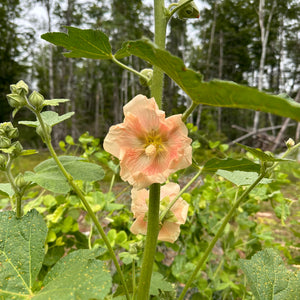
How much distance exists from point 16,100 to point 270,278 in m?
0.55

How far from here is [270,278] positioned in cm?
48

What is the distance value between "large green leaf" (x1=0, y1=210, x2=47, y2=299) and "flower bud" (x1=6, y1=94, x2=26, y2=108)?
0.19 meters

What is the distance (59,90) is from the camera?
949 centimetres

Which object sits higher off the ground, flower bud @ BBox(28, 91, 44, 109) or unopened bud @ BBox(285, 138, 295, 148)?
flower bud @ BBox(28, 91, 44, 109)

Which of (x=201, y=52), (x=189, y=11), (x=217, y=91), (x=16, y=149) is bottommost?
(x=16, y=149)

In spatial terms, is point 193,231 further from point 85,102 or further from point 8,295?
point 85,102

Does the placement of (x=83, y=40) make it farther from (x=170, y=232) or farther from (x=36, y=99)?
(x=170, y=232)

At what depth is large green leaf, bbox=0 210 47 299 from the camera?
0.38 metres

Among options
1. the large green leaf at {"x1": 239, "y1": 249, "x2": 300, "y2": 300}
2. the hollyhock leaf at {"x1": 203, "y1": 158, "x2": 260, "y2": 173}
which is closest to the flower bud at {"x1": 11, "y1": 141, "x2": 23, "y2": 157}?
the hollyhock leaf at {"x1": 203, "y1": 158, "x2": 260, "y2": 173}

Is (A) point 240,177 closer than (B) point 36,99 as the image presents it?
No

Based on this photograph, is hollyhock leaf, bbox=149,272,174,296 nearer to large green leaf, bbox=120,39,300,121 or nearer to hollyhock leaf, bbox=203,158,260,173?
hollyhock leaf, bbox=203,158,260,173

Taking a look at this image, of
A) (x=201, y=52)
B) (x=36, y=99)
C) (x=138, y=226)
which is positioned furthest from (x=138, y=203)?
(x=201, y=52)

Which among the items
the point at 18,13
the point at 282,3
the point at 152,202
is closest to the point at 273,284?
the point at 152,202

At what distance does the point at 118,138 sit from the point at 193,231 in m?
0.81
